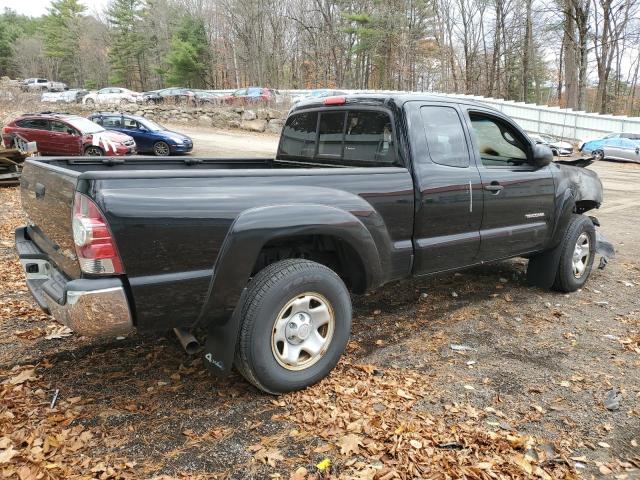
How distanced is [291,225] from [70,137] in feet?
52.8

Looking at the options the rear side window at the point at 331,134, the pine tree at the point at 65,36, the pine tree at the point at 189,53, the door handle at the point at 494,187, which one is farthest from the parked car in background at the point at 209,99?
the pine tree at the point at 65,36

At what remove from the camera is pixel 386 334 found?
414 centimetres

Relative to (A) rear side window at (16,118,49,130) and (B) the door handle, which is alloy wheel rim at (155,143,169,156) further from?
(B) the door handle

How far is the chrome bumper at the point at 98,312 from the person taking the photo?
2.40 meters

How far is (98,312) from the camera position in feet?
7.95

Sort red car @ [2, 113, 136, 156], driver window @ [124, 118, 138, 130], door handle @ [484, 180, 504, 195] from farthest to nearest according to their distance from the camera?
1. driver window @ [124, 118, 138, 130]
2. red car @ [2, 113, 136, 156]
3. door handle @ [484, 180, 504, 195]

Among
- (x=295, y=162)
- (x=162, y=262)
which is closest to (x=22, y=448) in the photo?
(x=162, y=262)

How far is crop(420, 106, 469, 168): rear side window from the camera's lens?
151 inches

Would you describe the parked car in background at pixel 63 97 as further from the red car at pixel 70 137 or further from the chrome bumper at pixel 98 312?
the chrome bumper at pixel 98 312

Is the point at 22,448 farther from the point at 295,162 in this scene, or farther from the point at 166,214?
the point at 295,162

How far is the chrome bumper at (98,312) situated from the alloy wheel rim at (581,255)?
14.7ft

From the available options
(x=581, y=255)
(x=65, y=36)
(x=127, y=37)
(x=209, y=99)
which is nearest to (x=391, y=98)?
(x=581, y=255)

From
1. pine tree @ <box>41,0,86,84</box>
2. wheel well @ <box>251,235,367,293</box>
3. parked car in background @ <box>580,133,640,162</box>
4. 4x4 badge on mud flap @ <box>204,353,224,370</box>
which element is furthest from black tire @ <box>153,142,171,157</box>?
pine tree @ <box>41,0,86,84</box>

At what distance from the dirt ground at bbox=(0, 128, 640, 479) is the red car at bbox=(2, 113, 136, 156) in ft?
42.6
